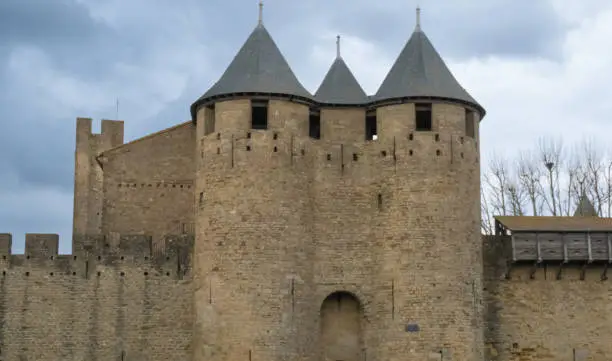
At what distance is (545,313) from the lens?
110ft

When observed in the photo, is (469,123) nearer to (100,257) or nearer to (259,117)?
(259,117)

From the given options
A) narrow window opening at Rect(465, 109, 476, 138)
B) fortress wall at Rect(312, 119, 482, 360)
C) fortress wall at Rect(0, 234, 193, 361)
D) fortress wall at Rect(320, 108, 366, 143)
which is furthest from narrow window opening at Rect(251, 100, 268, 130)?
narrow window opening at Rect(465, 109, 476, 138)

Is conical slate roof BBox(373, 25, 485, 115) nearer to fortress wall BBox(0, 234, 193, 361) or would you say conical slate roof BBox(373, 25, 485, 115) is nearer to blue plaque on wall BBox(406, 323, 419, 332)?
blue plaque on wall BBox(406, 323, 419, 332)

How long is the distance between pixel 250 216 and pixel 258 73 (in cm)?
450

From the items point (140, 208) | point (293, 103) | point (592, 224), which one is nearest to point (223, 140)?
point (293, 103)

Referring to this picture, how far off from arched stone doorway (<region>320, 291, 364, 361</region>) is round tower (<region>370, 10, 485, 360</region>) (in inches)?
39.9

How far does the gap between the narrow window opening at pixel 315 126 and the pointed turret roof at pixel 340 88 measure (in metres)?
0.71

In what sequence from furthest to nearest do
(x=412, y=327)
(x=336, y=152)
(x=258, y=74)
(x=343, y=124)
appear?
(x=343, y=124) < (x=336, y=152) < (x=258, y=74) < (x=412, y=327)

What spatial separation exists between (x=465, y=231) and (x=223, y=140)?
7738 millimetres

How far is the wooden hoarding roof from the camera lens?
112 feet

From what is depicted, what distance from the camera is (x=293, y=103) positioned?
31.9m

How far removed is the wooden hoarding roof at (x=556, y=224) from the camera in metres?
34.2

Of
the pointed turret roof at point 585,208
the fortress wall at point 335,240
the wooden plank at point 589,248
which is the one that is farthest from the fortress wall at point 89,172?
the pointed turret roof at point 585,208

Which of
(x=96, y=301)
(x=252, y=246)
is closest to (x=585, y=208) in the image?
(x=252, y=246)
